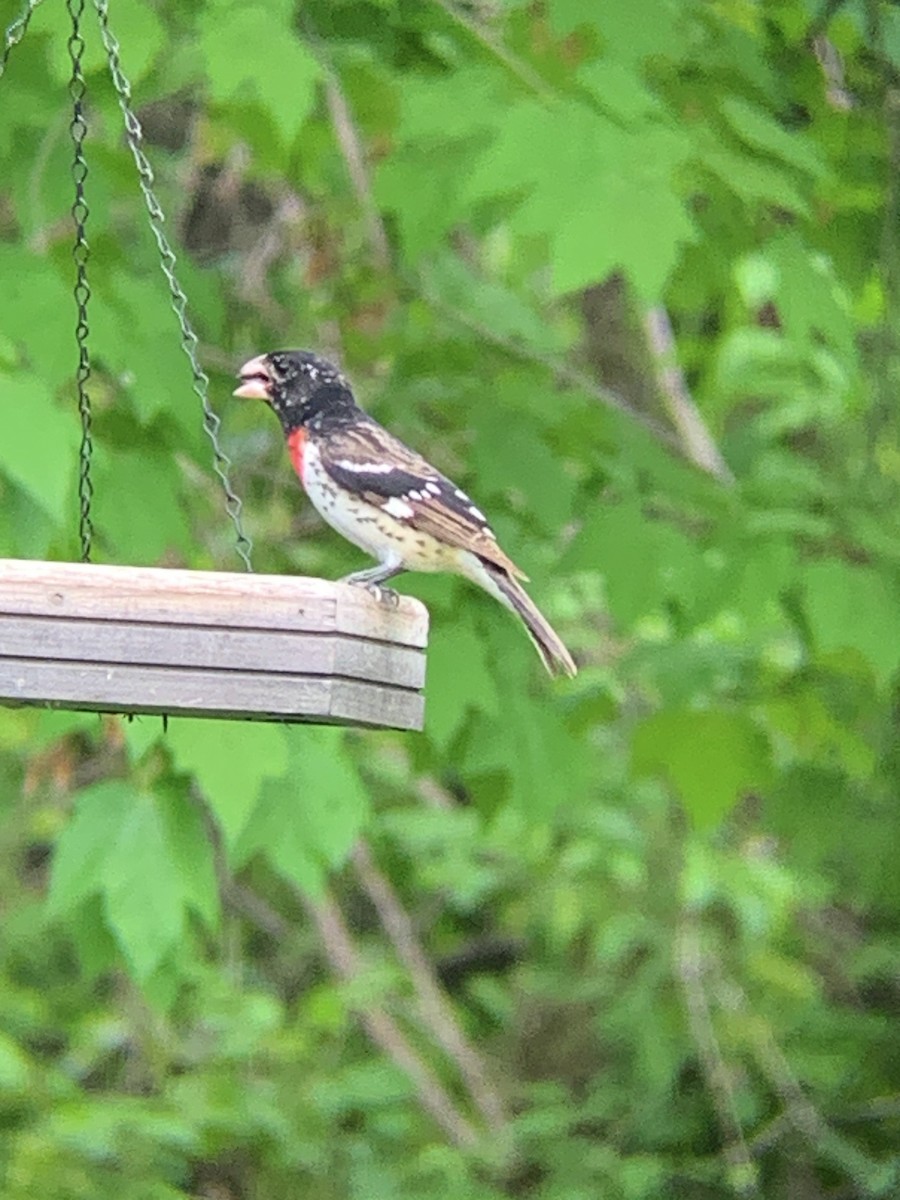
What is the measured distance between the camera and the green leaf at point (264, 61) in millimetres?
3891

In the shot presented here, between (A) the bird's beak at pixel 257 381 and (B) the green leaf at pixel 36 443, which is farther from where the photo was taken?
(A) the bird's beak at pixel 257 381

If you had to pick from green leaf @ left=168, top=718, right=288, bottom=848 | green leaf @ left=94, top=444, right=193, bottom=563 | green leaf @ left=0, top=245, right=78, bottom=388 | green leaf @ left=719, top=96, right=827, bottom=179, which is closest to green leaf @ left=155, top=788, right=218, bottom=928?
green leaf @ left=168, top=718, right=288, bottom=848

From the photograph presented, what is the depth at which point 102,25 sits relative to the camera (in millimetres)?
3605

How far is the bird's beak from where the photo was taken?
4.33 metres

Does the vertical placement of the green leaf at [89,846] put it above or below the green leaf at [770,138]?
below

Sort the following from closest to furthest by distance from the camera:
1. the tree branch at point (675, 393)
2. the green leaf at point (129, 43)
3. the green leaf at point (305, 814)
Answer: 1. the green leaf at point (129, 43)
2. the green leaf at point (305, 814)
3. the tree branch at point (675, 393)

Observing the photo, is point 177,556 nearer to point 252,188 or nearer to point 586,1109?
point 252,188

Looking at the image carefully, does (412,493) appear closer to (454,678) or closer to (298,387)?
(298,387)

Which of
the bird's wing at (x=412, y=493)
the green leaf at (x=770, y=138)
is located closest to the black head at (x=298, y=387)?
the bird's wing at (x=412, y=493)

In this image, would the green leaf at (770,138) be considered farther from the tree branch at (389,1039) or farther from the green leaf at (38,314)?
the tree branch at (389,1039)

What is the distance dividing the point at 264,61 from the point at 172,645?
139cm

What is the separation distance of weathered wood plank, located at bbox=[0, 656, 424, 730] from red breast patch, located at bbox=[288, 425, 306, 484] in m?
1.13

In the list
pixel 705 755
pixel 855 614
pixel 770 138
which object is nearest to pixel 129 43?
pixel 770 138

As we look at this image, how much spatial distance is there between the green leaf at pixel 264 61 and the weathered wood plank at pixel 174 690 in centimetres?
123
